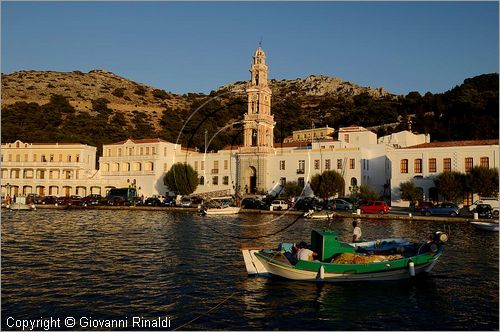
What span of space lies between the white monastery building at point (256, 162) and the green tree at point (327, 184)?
4.85 feet

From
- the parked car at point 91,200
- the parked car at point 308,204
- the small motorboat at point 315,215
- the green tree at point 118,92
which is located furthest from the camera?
the green tree at point 118,92

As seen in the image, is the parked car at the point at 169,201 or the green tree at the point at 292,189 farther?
the parked car at the point at 169,201

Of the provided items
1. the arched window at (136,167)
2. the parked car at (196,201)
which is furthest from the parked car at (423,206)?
the arched window at (136,167)

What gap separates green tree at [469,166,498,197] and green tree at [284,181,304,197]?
70.8ft

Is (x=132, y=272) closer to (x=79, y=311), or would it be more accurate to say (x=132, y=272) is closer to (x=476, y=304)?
(x=79, y=311)

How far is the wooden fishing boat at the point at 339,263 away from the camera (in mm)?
20516

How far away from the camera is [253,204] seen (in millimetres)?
59969

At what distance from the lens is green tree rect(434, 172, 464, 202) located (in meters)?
53.9

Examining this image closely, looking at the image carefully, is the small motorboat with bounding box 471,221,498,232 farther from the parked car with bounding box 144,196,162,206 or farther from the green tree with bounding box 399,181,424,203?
the parked car with bounding box 144,196,162,206

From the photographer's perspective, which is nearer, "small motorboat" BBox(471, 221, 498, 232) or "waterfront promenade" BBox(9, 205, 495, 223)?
"small motorboat" BBox(471, 221, 498, 232)

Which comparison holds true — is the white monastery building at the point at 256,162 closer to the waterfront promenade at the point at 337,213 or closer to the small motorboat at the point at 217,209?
the small motorboat at the point at 217,209

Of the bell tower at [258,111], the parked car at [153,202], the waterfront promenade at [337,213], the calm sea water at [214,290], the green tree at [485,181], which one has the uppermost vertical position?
the bell tower at [258,111]

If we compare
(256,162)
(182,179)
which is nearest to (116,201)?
(182,179)

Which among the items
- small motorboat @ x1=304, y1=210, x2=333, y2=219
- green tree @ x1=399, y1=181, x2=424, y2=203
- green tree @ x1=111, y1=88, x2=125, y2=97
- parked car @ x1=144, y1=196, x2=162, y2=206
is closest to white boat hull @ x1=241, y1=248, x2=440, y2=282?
small motorboat @ x1=304, y1=210, x2=333, y2=219
